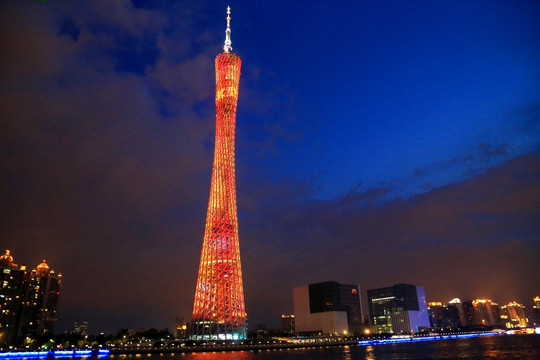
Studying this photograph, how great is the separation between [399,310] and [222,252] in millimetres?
103139

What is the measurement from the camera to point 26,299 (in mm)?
122062

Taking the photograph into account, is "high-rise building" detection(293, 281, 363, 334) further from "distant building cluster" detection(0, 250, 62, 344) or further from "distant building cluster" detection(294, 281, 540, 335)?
"distant building cluster" detection(0, 250, 62, 344)

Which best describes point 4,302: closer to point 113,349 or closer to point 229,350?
point 113,349

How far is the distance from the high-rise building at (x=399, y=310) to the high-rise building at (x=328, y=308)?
46.6 feet

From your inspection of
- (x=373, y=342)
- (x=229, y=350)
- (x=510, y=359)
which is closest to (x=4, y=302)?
(x=229, y=350)

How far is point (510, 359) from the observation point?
4325cm

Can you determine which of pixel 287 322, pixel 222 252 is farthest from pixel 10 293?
pixel 287 322

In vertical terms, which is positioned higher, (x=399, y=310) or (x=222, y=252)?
(x=222, y=252)

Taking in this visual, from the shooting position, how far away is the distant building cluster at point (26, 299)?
104 meters

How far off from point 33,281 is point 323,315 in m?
86.4

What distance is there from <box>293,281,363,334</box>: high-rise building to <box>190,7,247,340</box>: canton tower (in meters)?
69.9

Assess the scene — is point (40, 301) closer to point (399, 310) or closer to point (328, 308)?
point (328, 308)

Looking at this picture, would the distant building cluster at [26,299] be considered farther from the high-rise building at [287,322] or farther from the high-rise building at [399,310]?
the high-rise building at [399,310]

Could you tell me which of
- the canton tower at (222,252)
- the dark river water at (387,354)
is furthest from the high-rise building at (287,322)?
the canton tower at (222,252)
